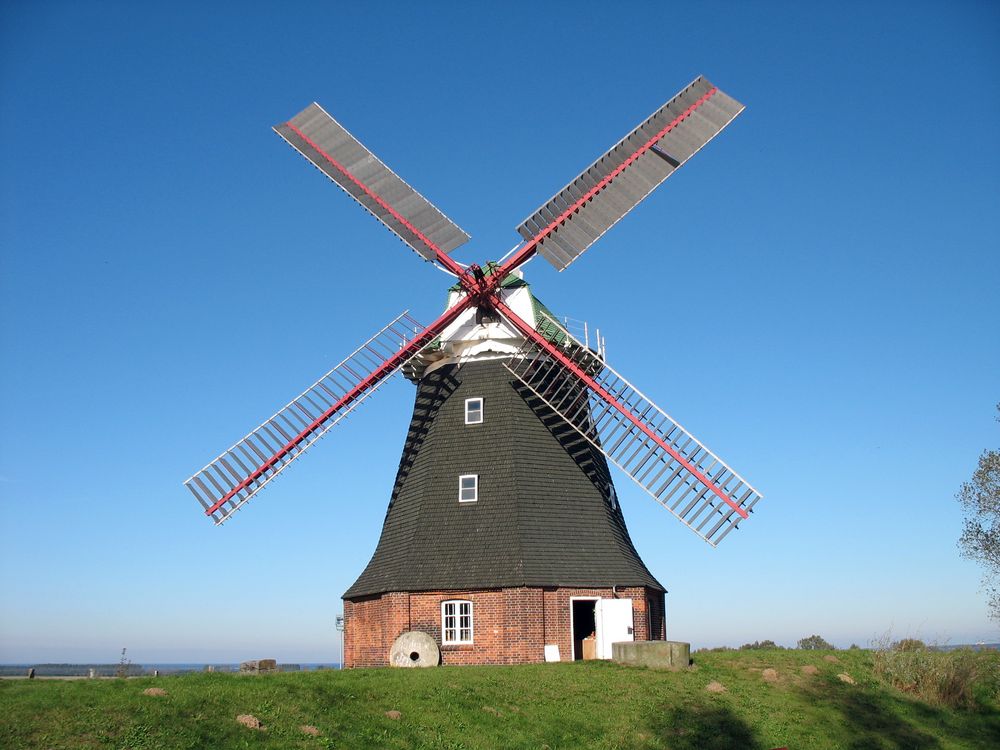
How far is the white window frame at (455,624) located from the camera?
26.2 metres

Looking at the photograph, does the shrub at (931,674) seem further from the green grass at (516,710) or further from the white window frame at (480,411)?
the white window frame at (480,411)

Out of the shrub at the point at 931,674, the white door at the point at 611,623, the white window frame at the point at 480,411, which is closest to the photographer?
the shrub at the point at 931,674

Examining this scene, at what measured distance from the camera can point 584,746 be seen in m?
19.5

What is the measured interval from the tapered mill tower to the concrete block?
2.93 feet

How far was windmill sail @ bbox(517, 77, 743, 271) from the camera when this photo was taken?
28.6 m

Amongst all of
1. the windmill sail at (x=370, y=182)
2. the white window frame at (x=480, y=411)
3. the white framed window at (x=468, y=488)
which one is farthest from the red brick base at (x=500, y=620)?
the windmill sail at (x=370, y=182)

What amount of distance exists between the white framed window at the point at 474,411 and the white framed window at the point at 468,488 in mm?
1740

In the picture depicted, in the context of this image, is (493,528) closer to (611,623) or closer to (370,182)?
(611,623)

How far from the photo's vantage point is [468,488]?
28.1 meters

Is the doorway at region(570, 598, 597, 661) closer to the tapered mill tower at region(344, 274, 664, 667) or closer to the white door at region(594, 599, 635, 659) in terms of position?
the tapered mill tower at region(344, 274, 664, 667)

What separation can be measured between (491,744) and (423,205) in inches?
651

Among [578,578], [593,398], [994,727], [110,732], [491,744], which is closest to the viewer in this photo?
[110,732]

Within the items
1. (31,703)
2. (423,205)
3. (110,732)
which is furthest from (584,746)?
(423,205)

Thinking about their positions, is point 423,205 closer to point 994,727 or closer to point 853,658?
point 853,658
